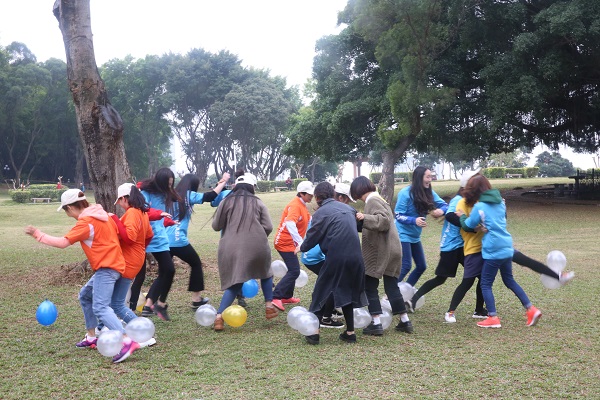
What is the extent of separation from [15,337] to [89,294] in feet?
4.23

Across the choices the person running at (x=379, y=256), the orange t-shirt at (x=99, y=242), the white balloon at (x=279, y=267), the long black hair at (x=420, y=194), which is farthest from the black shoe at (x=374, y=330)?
the orange t-shirt at (x=99, y=242)

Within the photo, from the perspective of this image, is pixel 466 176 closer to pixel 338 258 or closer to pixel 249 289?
pixel 338 258

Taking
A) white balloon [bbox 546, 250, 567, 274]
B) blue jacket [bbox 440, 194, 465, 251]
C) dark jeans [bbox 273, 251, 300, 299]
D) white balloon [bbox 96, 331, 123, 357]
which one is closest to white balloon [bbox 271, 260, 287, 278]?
dark jeans [bbox 273, 251, 300, 299]

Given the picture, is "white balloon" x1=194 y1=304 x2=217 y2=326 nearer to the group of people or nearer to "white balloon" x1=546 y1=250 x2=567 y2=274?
the group of people

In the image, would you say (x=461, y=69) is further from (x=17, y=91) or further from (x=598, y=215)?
(x=17, y=91)

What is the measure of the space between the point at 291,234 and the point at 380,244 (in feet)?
3.94

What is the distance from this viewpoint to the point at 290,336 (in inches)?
231

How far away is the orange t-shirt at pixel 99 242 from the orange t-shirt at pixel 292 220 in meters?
2.14

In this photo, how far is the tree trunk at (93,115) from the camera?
925 cm

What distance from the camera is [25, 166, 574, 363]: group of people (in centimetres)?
526

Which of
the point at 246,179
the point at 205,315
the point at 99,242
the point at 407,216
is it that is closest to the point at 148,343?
the point at 205,315

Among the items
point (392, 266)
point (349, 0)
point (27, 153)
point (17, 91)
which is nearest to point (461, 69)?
point (349, 0)

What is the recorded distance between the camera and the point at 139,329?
5.24m

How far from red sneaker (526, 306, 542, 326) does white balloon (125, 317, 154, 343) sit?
3.64 metres
